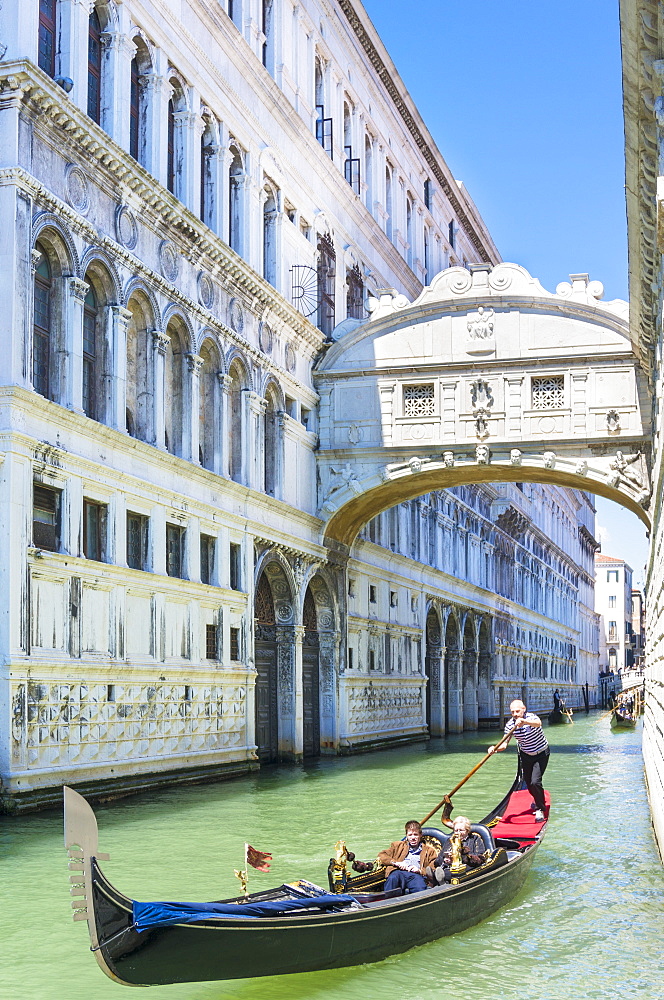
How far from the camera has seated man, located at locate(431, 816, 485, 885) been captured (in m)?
8.87

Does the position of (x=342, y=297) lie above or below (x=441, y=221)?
below

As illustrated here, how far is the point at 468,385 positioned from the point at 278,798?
9.27 meters

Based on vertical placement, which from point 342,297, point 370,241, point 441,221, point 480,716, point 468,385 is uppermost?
point 441,221

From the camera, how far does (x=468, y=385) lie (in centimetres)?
2314

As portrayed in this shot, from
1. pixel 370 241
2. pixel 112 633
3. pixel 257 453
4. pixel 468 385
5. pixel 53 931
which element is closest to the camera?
pixel 53 931

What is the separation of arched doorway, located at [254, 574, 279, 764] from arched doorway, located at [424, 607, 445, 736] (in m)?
12.2

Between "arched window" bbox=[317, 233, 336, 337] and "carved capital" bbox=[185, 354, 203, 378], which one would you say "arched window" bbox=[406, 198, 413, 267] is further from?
"carved capital" bbox=[185, 354, 203, 378]

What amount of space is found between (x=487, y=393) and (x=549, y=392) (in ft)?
3.65

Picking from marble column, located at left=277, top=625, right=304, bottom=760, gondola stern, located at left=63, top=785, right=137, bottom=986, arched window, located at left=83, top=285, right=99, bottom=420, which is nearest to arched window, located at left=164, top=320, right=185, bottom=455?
arched window, located at left=83, top=285, right=99, bottom=420

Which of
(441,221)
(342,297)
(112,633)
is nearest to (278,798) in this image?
(112,633)

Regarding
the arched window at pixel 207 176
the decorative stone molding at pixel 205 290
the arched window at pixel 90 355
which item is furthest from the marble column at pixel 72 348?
the arched window at pixel 207 176

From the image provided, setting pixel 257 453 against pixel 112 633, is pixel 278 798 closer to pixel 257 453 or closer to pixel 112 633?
pixel 112 633

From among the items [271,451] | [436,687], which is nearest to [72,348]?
[271,451]

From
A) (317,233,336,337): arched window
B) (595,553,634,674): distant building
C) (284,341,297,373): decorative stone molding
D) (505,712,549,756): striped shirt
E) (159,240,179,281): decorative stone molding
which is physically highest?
(317,233,336,337): arched window
